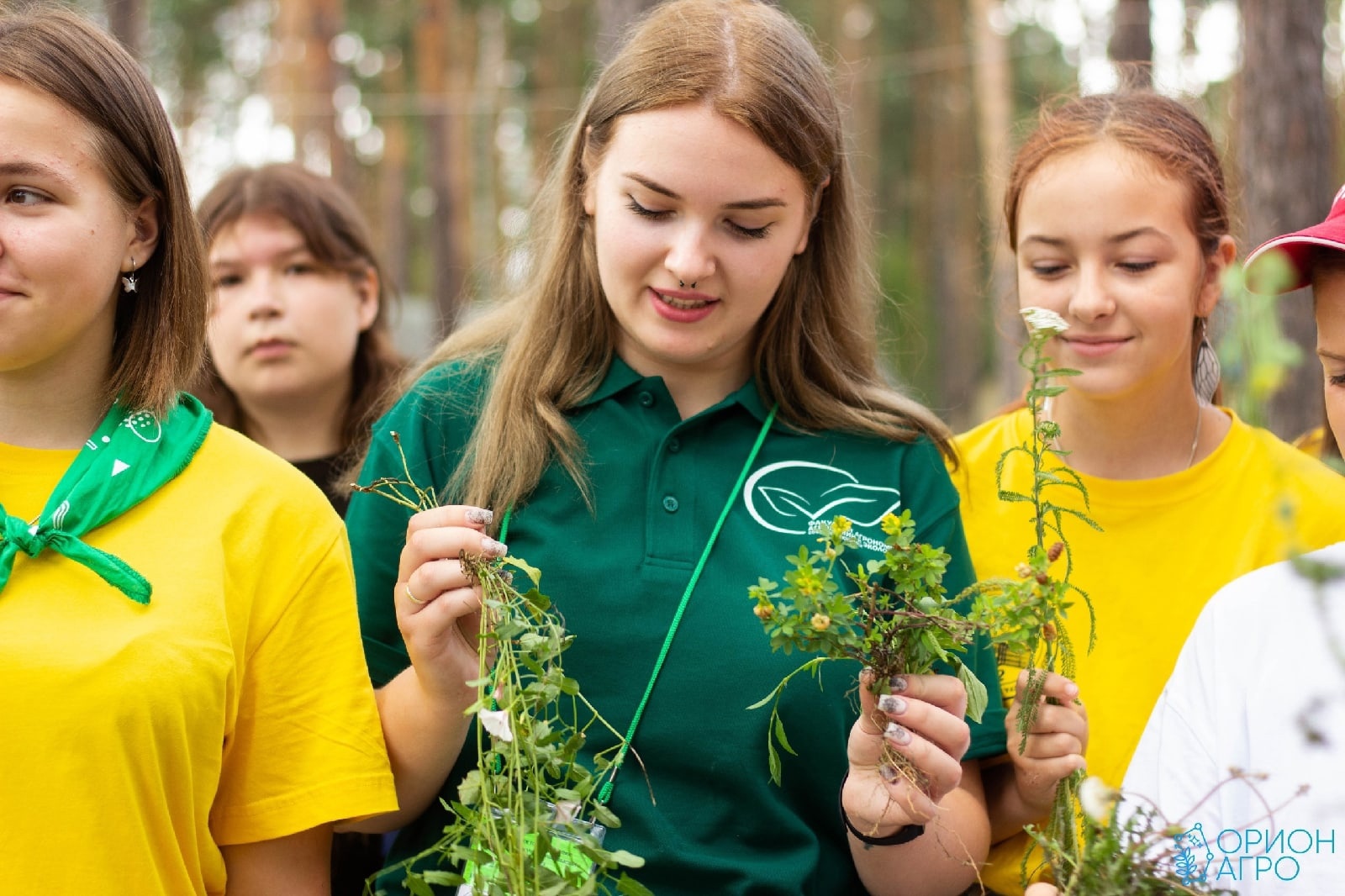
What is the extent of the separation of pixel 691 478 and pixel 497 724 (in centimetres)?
80

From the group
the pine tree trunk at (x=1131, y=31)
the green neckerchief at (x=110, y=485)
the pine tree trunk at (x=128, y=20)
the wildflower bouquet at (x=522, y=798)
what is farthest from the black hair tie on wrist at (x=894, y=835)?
the pine tree trunk at (x=128, y=20)

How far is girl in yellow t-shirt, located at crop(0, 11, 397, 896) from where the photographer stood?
1.77 metres

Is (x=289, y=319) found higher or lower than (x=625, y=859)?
higher

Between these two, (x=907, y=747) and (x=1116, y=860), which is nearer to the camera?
(x=1116, y=860)

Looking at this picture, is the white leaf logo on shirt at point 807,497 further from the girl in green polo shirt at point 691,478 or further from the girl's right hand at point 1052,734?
the girl's right hand at point 1052,734

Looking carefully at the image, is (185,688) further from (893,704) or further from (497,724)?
(893,704)

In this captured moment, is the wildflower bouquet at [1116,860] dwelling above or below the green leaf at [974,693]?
below

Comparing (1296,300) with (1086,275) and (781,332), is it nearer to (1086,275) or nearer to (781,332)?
(1086,275)

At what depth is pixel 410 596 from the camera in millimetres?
1999

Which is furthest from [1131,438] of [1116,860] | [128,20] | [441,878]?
[128,20]

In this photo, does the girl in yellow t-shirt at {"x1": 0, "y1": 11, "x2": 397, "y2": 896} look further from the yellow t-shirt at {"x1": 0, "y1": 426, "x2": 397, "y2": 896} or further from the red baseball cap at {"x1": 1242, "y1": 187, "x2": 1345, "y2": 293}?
the red baseball cap at {"x1": 1242, "y1": 187, "x2": 1345, "y2": 293}

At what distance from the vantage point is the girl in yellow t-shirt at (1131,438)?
254 cm

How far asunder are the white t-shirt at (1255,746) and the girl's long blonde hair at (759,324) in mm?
699

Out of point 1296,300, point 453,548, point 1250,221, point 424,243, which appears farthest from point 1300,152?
point 424,243
